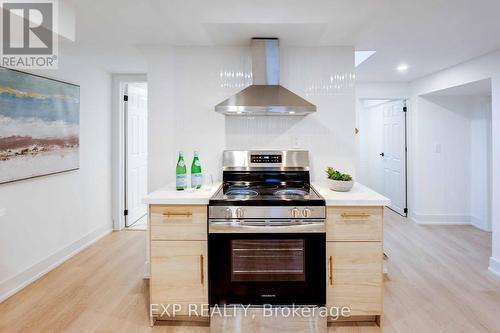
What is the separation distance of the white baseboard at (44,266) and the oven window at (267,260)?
6.34ft

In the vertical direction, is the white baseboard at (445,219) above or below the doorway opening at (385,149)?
below

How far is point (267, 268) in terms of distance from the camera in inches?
80.0

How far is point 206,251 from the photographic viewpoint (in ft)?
6.87

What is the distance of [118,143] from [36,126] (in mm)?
1404

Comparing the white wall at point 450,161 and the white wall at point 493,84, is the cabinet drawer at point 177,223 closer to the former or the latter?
the white wall at point 493,84

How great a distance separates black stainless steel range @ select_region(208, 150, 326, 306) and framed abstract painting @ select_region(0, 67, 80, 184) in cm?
184

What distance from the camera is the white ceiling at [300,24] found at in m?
2.08

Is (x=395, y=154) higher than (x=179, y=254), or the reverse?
(x=395, y=154)

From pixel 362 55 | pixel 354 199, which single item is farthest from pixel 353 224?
pixel 362 55

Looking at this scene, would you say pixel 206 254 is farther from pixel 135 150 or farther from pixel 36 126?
pixel 135 150

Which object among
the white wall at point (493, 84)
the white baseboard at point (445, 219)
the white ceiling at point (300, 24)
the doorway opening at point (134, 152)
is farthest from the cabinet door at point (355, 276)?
the white baseboard at point (445, 219)

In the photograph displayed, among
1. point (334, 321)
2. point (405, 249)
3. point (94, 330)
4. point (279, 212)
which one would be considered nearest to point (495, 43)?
point (405, 249)

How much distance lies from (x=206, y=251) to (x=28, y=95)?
2.14 meters

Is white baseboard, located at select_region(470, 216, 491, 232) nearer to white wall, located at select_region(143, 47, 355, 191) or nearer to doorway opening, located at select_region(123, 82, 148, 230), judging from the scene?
white wall, located at select_region(143, 47, 355, 191)
